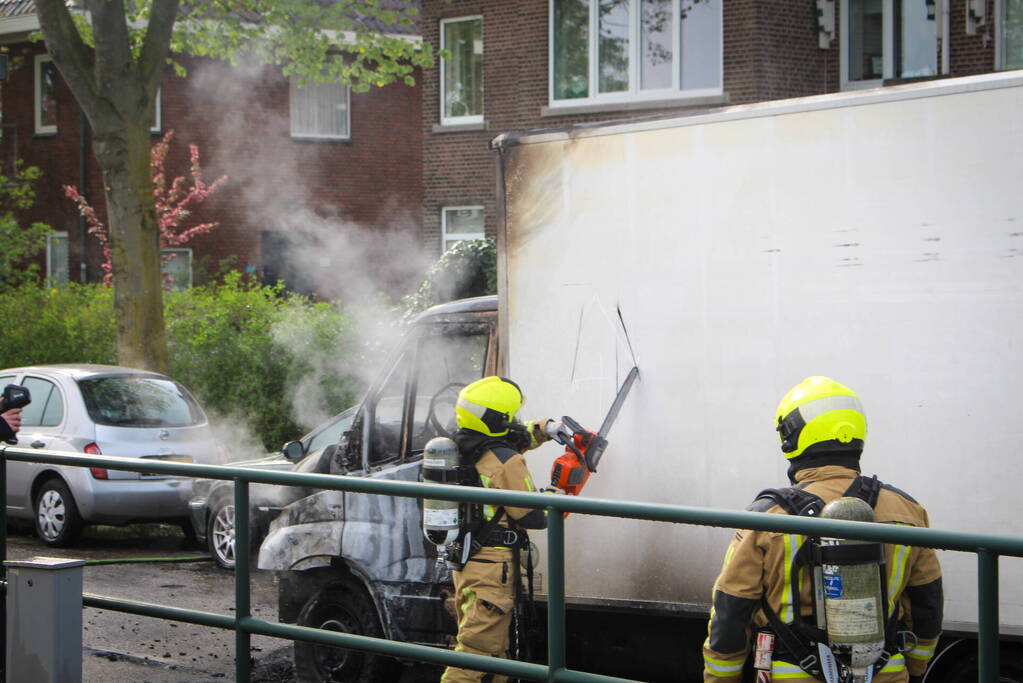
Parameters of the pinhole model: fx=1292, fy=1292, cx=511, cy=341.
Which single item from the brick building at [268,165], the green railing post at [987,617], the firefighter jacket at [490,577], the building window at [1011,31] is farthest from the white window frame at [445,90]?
the green railing post at [987,617]

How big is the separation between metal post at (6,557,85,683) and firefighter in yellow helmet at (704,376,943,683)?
244 cm

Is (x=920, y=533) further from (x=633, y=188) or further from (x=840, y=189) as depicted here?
(x=633, y=188)

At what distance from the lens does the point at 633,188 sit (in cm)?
567

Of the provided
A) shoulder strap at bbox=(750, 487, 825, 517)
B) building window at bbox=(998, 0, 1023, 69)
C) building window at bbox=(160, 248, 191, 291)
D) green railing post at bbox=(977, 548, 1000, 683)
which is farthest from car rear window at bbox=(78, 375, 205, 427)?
building window at bbox=(160, 248, 191, 291)

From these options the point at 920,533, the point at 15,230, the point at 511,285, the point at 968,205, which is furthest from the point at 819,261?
the point at 15,230

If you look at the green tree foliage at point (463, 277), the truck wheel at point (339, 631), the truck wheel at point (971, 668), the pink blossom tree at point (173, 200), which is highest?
the pink blossom tree at point (173, 200)

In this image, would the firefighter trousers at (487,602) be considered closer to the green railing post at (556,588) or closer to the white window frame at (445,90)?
the green railing post at (556,588)

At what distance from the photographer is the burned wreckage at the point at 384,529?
5.46 metres

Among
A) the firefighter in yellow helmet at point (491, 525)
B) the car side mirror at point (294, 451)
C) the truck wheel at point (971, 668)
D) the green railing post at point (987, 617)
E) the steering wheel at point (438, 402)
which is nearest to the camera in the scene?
the green railing post at point (987, 617)

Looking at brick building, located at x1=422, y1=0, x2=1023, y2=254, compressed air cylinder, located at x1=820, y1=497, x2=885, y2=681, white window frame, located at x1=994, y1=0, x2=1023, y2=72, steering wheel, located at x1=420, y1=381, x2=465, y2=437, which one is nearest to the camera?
compressed air cylinder, located at x1=820, y1=497, x2=885, y2=681

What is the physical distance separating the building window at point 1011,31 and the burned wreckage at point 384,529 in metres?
12.7

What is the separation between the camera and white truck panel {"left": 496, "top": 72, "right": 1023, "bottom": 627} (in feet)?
15.8

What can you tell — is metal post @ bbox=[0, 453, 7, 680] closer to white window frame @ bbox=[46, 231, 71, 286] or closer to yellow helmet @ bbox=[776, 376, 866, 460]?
yellow helmet @ bbox=[776, 376, 866, 460]

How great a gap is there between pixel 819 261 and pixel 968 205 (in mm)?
608
